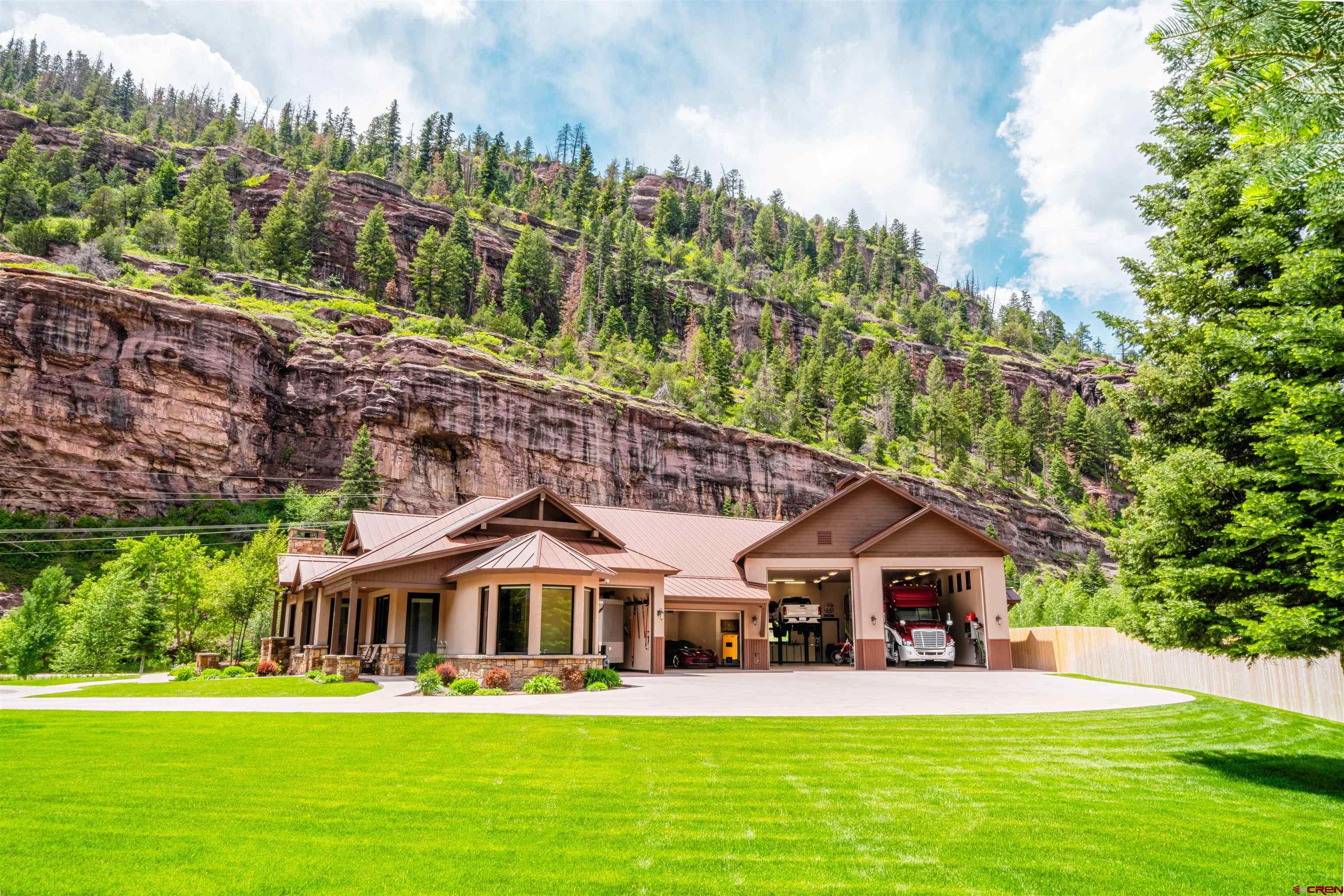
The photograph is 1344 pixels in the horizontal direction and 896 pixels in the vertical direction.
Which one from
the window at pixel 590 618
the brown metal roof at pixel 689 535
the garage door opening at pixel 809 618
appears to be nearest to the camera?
the window at pixel 590 618

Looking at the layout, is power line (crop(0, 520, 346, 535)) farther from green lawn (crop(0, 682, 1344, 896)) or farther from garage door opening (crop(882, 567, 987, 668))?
green lawn (crop(0, 682, 1344, 896))

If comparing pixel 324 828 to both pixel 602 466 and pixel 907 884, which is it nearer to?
pixel 907 884

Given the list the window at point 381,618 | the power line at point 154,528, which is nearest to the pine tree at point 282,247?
the power line at point 154,528

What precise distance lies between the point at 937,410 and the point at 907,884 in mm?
98816

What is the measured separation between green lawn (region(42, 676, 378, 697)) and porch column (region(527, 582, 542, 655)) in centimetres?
413

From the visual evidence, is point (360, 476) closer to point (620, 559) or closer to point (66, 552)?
point (66, 552)

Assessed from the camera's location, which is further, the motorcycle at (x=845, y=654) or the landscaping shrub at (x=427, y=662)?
the motorcycle at (x=845, y=654)

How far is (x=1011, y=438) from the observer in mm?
95312

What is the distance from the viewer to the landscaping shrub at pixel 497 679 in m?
19.5

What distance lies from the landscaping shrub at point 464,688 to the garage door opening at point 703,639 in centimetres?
1207

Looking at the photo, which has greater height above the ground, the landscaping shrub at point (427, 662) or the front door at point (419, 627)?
the front door at point (419, 627)

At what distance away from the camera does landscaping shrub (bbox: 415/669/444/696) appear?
18.7 m

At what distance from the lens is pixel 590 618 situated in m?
22.5

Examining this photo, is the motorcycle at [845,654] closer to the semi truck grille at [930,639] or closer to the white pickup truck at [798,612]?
the white pickup truck at [798,612]
